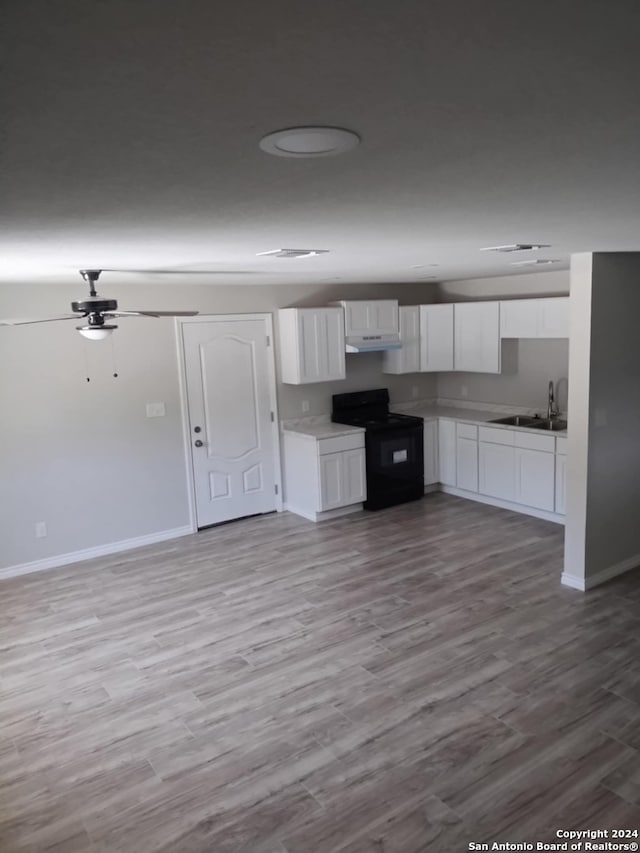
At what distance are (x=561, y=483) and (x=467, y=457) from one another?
116cm

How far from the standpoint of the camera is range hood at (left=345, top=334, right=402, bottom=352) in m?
6.49

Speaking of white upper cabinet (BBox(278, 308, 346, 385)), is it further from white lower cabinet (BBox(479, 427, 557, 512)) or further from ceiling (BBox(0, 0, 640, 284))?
ceiling (BBox(0, 0, 640, 284))

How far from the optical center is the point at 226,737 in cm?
316

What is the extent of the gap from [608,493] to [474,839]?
2.81m

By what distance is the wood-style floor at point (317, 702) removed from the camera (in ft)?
8.58

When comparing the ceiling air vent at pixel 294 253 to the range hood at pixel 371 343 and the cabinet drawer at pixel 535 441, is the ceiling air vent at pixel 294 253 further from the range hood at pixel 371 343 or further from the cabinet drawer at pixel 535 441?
the cabinet drawer at pixel 535 441

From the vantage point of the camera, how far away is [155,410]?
18.7 feet

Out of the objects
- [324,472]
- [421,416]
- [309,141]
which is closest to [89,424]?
[324,472]

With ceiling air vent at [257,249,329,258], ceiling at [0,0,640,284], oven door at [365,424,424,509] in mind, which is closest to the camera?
ceiling at [0,0,640,284]

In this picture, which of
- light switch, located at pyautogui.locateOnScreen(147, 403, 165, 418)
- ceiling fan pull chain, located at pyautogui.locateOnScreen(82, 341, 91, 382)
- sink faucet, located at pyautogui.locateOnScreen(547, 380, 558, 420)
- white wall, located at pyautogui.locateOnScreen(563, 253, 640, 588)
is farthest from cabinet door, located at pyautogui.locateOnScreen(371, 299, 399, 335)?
ceiling fan pull chain, located at pyautogui.locateOnScreen(82, 341, 91, 382)

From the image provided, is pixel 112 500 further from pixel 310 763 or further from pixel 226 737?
pixel 310 763

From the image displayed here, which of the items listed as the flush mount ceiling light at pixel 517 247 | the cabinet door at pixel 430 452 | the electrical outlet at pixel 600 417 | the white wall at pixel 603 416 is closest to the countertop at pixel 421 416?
the cabinet door at pixel 430 452

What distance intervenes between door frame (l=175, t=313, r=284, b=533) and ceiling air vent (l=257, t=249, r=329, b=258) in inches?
98.7

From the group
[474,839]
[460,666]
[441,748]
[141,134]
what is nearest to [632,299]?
[460,666]
